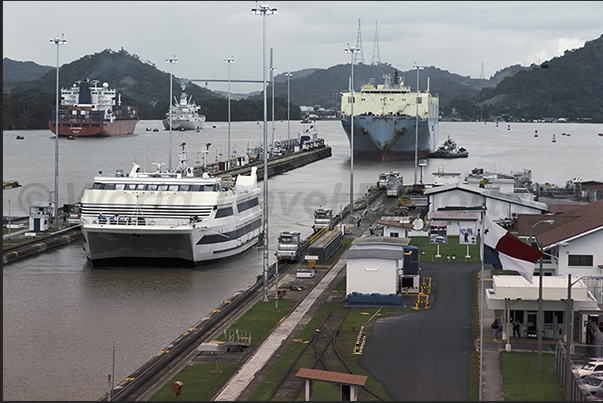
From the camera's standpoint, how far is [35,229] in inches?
1870

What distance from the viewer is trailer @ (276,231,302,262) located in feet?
129

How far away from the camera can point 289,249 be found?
39688 mm

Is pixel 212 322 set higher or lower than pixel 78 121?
lower

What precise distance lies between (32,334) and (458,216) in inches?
1022

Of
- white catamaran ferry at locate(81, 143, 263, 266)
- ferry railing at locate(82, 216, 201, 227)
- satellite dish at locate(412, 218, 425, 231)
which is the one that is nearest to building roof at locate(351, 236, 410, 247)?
white catamaran ferry at locate(81, 143, 263, 266)

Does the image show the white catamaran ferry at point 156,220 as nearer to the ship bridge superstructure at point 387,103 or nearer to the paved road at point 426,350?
the paved road at point 426,350

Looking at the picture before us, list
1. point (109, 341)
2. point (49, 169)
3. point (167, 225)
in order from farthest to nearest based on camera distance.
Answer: point (49, 169), point (167, 225), point (109, 341)

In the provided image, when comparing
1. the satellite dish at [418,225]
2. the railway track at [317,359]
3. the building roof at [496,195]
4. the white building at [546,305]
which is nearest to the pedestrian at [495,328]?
the white building at [546,305]

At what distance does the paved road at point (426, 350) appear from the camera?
20.1 metres

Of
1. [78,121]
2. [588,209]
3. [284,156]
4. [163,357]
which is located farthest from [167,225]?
[78,121]

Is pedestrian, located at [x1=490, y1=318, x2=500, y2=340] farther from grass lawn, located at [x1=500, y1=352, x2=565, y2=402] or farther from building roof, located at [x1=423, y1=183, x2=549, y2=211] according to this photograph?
building roof, located at [x1=423, y1=183, x2=549, y2=211]

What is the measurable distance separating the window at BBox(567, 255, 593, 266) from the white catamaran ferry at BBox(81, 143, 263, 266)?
16.8 metres

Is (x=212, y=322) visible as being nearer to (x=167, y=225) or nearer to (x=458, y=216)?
(x=167, y=225)

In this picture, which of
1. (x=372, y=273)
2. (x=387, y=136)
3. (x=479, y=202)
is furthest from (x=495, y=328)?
(x=387, y=136)
